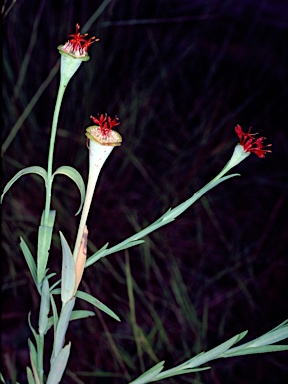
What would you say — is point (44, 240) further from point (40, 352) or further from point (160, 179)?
point (160, 179)

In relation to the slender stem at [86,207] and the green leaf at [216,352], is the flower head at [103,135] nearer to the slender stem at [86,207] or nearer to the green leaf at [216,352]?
the slender stem at [86,207]

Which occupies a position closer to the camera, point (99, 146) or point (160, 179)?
point (99, 146)

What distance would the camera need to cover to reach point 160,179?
3.75 feet

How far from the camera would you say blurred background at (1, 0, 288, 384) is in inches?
40.8

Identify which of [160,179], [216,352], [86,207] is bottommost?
[216,352]

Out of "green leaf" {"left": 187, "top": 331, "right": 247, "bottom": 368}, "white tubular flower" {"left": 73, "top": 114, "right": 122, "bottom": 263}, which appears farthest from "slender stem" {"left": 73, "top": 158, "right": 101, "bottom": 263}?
"green leaf" {"left": 187, "top": 331, "right": 247, "bottom": 368}

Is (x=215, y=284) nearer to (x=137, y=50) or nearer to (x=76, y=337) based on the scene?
(x=76, y=337)

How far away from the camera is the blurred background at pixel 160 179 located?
104cm

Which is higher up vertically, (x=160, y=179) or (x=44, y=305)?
(x=160, y=179)

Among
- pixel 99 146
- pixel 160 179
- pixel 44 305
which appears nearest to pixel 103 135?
pixel 99 146

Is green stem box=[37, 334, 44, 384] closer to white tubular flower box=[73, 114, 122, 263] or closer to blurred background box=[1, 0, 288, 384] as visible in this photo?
white tubular flower box=[73, 114, 122, 263]

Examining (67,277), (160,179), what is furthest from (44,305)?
(160,179)

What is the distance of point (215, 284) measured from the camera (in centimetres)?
116

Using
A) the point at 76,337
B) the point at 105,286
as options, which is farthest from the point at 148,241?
the point at 76,337
